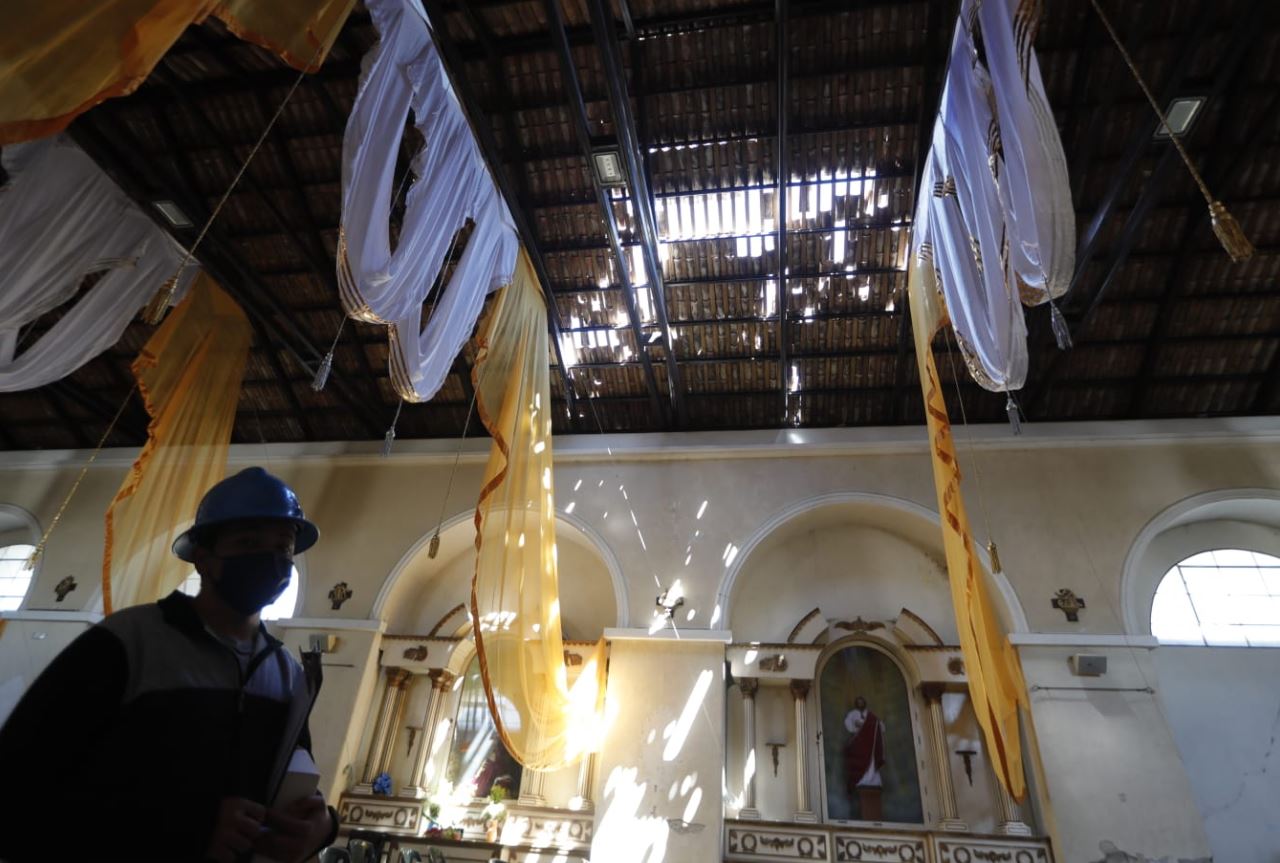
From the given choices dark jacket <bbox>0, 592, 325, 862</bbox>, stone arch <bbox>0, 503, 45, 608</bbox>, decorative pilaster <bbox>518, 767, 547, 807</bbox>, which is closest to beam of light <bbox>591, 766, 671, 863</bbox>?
decorative pilaster <bbox>518, 767, 547, 807</bbox>

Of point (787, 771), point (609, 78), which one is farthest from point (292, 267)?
point (787, 771)

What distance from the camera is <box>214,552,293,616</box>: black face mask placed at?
1388 mm

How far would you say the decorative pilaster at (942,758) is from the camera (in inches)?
216

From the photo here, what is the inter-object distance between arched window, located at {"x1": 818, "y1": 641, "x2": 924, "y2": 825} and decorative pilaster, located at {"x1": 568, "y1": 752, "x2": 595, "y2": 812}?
204cm

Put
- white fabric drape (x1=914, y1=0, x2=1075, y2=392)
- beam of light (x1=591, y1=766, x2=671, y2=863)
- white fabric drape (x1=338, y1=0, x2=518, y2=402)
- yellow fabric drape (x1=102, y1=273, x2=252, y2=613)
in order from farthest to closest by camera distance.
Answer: beam of light (x1=591, y1=766, x2=671, y2=863) → yellow fabric drape (x1=102, y1=273, x2=252, y2=613) → white fabric drape (x1=338, y1=0, x2=518, y2=402) → white fabric drape (x1=914, y1=0, x2=1075, y2=392)

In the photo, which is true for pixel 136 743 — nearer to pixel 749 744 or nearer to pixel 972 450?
pixel 749 744

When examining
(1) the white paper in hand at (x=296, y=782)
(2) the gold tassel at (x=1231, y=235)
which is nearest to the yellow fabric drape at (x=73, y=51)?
(1) the white paper in hand at (x=296, y=782)

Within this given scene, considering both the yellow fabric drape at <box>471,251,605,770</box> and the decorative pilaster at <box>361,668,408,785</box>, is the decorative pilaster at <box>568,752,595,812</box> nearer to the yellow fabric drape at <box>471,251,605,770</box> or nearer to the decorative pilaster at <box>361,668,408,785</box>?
the yellow fabric drape at <box>471,251,605,770</box>

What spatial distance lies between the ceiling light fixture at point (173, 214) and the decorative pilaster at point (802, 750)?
677cm

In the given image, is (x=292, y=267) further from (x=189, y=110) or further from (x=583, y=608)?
(x=583, y=608)

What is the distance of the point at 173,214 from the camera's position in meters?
6.01

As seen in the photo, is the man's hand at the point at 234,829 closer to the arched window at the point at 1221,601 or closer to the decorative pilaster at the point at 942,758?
the decorative pilaster at the point at 942,758

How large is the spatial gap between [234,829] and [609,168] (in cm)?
505

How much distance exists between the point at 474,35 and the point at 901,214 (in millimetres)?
3613
